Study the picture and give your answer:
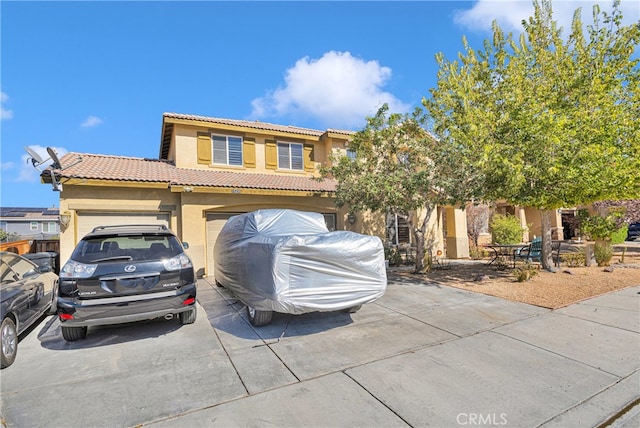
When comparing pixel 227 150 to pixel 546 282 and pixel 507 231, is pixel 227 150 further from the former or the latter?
pixel 507 231

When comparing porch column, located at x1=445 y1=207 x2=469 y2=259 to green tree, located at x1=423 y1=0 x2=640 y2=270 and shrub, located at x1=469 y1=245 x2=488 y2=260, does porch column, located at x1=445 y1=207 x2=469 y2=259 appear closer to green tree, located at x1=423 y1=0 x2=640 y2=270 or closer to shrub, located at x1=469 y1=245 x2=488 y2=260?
shrub, located at x1=469 y1=245 x2=488 y2=260

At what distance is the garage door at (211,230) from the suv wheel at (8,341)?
6690 mm

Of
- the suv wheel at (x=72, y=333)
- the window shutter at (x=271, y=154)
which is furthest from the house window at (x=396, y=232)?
the suv wheel at (x=72, y=333)

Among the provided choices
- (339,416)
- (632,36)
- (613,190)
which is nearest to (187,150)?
(339,416)

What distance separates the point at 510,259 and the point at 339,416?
1299 centimetres

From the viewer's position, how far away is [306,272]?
481cm

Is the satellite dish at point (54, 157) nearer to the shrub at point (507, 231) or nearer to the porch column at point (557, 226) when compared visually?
the shrub at point (507, 231)

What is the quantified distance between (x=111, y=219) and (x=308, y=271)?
27.3 ft

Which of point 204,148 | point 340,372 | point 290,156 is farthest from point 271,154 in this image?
point 340,372

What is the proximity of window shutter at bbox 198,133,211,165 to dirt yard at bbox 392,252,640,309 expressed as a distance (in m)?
8.58

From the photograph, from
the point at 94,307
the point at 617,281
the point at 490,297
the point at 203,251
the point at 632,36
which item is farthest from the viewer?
the point at 203,251

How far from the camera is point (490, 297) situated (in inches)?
291

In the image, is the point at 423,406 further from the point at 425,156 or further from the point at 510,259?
the point at 510,259

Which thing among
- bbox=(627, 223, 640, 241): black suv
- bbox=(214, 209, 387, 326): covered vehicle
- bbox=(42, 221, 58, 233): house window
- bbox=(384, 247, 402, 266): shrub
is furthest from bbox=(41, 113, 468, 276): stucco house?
bbox=(42, 221, 58, 233): house window
